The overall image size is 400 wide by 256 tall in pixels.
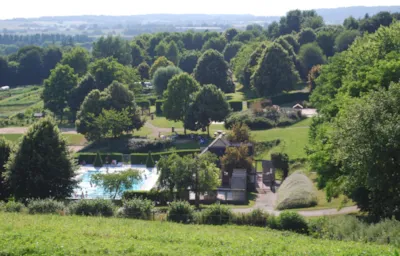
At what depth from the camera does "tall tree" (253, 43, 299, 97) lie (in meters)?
73.1

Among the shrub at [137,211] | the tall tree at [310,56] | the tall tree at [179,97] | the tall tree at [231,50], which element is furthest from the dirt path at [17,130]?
the tall tree at [231,50]

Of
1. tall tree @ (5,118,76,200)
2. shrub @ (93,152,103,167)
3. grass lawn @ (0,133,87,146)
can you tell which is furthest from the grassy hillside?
grass lawn @ (0,133,87,146)

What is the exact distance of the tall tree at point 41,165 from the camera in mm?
35312

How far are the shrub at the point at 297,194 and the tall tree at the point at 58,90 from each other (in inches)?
1665

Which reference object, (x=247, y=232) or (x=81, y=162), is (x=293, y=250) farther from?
(x=81, y=162)

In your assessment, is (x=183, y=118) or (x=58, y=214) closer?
(x=58, y=214)

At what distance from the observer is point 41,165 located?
35656 millimetres

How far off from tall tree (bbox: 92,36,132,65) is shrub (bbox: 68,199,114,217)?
265 feet

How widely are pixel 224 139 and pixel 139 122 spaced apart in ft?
54.0

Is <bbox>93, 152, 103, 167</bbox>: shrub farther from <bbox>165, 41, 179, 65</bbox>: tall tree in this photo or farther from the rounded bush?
<bbox>165, 41, 179, 65</bbox>: tall tree

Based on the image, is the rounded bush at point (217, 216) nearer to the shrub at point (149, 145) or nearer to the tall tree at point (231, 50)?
the shrub at point (149, 145)

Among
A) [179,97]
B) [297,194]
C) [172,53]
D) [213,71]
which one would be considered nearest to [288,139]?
[179,97]

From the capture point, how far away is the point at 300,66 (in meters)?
88.4

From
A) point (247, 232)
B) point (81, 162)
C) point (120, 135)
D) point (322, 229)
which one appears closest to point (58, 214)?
point (247, 232)
